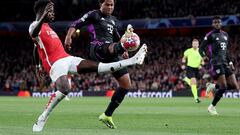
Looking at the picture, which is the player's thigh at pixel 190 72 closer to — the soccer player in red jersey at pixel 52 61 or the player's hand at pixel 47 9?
the soccer player in red jersey at pixel 52 61

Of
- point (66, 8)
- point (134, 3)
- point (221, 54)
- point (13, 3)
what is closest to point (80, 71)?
point (221, 54)

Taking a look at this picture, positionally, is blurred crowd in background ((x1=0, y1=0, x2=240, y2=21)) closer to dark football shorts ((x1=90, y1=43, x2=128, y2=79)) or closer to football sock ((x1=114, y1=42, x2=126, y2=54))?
dark football shorts ((x1=90, y1=43, x2=128, y2=79))

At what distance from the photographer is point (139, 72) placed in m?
40.6

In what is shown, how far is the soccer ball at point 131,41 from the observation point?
1015 cm

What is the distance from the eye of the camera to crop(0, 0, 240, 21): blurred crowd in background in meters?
41.8

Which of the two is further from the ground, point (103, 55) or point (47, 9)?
point (47, 9)

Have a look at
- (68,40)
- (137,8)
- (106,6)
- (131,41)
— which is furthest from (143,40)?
(131,41)

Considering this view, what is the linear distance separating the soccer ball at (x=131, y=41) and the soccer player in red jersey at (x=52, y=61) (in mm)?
520

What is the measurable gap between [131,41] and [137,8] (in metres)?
36.9

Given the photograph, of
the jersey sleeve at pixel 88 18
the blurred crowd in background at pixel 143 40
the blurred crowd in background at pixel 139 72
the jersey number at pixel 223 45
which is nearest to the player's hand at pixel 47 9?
the jersey sleeve at pixel 88 18

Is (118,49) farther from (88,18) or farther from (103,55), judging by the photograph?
(88,18)

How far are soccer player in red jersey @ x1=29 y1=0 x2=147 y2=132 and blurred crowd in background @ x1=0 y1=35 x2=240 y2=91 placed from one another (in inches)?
965

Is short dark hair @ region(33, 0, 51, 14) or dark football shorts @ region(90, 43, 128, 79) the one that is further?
Result: dark football shorts @ region(90, 43, 128, 79)

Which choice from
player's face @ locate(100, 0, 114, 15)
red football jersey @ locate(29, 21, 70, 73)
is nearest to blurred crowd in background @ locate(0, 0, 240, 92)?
player's face @ locate(100, 0, 114, 15)
